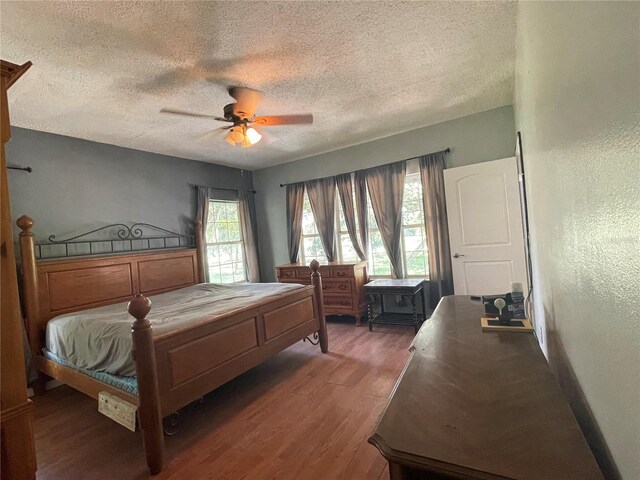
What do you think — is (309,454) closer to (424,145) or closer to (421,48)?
(421,48)

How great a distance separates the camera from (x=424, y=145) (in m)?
3.98

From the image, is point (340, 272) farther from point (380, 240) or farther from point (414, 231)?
point (414, 231)

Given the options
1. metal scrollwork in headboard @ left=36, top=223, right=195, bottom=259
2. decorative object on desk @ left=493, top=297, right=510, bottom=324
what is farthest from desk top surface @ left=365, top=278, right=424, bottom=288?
metal scrollwork in headboard @ left=36, top=223, right=195, bottom=259

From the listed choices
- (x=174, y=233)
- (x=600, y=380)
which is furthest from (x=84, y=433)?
(x=600, y=380)

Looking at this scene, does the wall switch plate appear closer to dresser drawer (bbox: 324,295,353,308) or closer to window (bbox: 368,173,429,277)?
dresser drawer (bbox: 324,295,353,308)

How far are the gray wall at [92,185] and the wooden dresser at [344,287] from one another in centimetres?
215

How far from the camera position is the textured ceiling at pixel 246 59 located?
171 centimetres

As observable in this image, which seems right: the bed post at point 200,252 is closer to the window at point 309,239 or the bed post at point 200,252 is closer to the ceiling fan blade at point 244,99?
the window at point 309,239

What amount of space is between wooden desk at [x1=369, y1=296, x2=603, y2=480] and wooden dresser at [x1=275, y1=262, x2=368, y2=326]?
9.45 feet

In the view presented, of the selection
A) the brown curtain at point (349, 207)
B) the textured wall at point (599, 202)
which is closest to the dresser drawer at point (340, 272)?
the brown curtain at point (349, 207)

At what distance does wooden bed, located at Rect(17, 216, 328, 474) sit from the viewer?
1765 mm

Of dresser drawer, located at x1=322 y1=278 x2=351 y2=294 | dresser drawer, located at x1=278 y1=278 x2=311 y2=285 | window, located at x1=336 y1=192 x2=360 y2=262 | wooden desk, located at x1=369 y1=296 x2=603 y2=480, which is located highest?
window, located at x1=336 y1=192 x2=360 y2=262

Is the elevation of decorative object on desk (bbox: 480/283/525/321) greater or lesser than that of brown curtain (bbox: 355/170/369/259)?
lesser

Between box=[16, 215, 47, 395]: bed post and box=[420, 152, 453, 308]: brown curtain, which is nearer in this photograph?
box=[16, 215, 47, 395]: bed post
